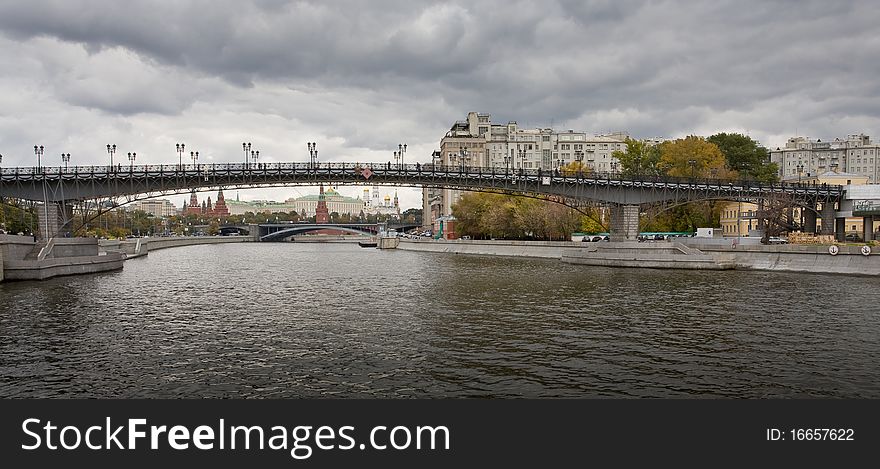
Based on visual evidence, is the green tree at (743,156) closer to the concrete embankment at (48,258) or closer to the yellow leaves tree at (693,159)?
the yellow leaves tree at (693,159)

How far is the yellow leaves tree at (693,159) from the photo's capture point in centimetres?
10062

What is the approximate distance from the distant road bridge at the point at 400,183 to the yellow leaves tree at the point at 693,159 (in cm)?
1613

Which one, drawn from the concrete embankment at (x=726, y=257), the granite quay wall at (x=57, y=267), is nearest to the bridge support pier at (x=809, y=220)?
the concrete embankment at (x=726, y=257)

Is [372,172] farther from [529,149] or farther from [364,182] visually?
[529,149]

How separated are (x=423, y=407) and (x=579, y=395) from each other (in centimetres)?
467

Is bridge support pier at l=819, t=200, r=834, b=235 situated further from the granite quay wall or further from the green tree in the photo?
the granite quay wall

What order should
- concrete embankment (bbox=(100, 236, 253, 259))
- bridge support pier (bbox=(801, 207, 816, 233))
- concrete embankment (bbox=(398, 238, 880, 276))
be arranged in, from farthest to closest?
1. concrete embankment (bbox=(100, 236, 253, 259))
2. bridge support pier (bbox=(801, 207, 816, 233))
3. concrete embankment (bbox=(398, 238, 880, 276))

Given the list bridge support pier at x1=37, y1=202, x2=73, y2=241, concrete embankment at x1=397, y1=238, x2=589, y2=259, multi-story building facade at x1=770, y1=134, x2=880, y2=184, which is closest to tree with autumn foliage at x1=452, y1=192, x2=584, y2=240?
concrete embankment at x1=397, y1=238, x2=589, y2=259

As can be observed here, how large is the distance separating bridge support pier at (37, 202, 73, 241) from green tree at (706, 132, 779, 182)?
110m

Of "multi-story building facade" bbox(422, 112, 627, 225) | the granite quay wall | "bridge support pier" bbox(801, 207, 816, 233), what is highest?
"multi-story building facade" bbox(422, 112, 627, 225)

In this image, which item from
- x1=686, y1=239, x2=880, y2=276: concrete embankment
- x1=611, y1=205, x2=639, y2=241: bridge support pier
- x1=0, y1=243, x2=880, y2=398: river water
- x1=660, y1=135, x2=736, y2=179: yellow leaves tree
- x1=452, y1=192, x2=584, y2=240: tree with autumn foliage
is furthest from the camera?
x1=452, y1=192, x2=584, y2=240: tree with autumn foliage

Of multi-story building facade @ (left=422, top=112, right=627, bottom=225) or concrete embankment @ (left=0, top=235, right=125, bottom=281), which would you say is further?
multi-story building facade @ (left=422, top=112, right=627, bottom=225)

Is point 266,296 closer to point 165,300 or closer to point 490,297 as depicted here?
point 165,300

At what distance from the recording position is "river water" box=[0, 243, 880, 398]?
18.3 m
